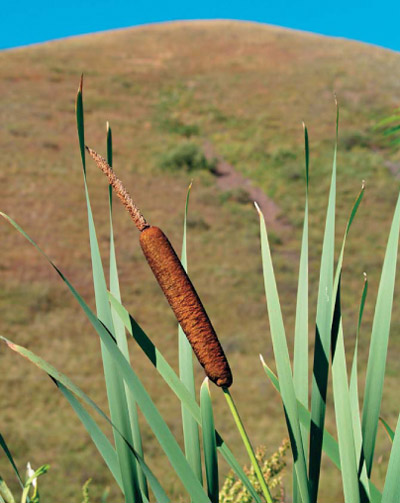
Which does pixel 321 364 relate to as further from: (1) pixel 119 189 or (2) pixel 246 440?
(1) pixel 119 189

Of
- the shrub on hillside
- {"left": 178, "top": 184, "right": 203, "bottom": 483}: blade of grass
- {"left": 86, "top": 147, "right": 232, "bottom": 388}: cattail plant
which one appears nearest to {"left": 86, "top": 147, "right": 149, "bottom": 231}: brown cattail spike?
{"left": 86, "top": 147, "right": 232, "bottom": 388}: cattail plant

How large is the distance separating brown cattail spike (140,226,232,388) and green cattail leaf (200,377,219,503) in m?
0.02

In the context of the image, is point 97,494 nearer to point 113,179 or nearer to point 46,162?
point 113,179

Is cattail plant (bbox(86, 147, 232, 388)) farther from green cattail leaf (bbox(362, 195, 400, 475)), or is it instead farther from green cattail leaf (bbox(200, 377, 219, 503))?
green cattail leaf (bbox(362, 195, 400, 475))

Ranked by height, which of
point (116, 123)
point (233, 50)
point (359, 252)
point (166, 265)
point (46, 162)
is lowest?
point (359, 252)

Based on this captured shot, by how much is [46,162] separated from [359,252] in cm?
863

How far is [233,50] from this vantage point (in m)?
30.2

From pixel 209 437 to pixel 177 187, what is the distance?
15859 millimetres

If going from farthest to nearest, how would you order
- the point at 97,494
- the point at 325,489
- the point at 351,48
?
the point at 351,48 → the point at 97,494 → the point at 325,489

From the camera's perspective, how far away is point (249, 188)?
17.6 metres

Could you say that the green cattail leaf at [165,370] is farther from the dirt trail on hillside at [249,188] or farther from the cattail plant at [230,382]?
the dirt trail on hillside at [249,188]

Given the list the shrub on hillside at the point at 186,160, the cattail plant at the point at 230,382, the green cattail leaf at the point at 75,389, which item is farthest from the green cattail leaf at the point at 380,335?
the shrub on hillside at the point at 186,160

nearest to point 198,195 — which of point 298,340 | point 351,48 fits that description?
point 298,340

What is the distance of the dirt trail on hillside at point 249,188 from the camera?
15281mm
